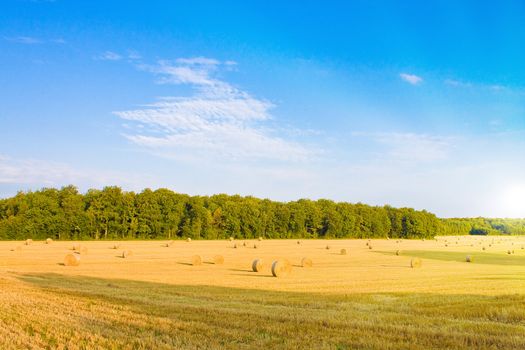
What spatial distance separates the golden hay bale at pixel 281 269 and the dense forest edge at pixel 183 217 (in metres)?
53.1

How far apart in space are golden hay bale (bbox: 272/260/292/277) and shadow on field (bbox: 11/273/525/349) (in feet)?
20.4

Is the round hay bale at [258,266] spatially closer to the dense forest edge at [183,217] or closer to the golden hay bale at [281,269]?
the golden hay bale at [281,269]

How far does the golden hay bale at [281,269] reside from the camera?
2412 cm

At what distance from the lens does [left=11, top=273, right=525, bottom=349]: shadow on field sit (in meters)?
9.41

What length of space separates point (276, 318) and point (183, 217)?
70269 millimetres

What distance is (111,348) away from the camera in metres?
8.71

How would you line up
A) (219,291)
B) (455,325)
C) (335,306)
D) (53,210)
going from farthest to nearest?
(53,210) → (219,291) → (335,306) → (455,325)

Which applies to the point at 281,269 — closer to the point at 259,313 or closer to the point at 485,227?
the point at 259,313

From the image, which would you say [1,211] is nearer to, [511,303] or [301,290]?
[301,290]

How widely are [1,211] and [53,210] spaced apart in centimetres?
876

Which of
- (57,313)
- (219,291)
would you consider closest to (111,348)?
(57,313)

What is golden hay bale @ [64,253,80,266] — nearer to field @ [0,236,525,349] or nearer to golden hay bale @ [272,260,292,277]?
field @ [0,236,525,349]

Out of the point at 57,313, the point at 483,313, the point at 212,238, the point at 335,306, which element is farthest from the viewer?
the point at 212,238

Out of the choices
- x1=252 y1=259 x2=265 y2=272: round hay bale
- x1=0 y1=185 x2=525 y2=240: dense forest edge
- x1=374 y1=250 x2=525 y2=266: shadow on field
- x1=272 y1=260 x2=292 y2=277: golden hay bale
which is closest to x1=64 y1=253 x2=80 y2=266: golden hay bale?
x1=252 y1=259 x2=265 y2=272: round hay bale
